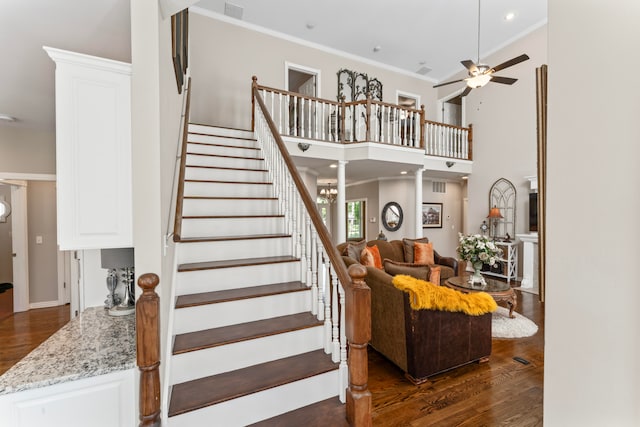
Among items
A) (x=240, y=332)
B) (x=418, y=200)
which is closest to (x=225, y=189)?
(x=240, y=332)

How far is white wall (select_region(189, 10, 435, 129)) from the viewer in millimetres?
5715

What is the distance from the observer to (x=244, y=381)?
183cm

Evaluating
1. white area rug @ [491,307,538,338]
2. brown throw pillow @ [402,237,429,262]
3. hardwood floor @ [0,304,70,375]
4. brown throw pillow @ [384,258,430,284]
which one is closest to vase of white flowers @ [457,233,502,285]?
white area rug @ [491,307,538,338]

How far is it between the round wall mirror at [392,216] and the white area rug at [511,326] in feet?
12.1

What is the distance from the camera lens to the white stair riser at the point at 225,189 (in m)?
3.30

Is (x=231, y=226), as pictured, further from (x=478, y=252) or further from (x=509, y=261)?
(x=509, y=261)

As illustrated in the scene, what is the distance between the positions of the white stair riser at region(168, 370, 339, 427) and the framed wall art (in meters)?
6.80

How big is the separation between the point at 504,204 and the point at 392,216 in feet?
8.44

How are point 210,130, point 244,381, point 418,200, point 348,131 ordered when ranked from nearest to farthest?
point 244,381
point 210,130
point 348,131
point 418,200

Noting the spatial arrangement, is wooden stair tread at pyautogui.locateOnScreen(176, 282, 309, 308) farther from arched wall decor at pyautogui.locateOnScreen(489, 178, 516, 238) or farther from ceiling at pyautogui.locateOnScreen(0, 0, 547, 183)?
arched wall decor at pyautogui.locateOnScreen(489, 178, 516, 238)

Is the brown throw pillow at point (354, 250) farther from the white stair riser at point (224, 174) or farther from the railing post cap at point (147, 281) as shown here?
the railing post cap at point (147, 281)

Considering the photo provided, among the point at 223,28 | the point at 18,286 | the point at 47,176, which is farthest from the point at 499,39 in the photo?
the point at 18,286

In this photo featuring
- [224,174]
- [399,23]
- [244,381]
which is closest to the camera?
[244,381]

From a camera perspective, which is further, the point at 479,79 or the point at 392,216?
the point at 392,216
